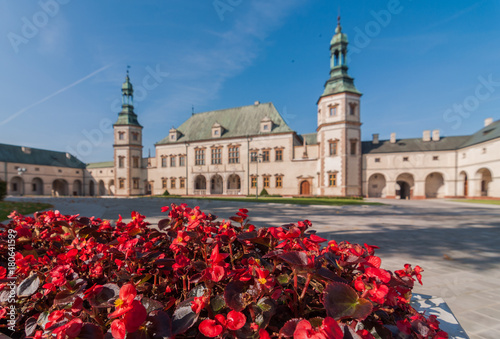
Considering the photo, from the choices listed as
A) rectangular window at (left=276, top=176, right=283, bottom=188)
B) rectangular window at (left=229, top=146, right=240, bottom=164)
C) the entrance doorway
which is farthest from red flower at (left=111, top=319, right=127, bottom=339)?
rectangular window at (left=229, top=146, right=240, bottom=164)

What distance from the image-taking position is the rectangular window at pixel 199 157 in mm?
38281

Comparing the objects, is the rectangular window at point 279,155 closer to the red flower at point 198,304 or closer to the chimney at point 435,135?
the chimney at point 435,135

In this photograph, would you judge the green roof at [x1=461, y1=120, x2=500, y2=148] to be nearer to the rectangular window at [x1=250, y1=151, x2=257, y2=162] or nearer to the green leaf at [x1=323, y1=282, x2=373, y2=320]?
the rectangular window at [x1=250, y1=151, x2=257, y2=162]

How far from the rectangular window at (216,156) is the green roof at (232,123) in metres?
2.28

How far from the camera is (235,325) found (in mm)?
820

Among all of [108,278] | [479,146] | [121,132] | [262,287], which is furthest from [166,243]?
[121,132]

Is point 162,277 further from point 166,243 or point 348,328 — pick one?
point 348,328

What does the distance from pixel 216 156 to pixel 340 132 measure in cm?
1960

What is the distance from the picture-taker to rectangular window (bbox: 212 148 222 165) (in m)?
37.3

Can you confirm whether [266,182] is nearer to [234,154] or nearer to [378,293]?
[234,154]

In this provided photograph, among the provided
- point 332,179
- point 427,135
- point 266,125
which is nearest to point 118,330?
point 332,179

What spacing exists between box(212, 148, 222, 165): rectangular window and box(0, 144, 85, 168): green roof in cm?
3953

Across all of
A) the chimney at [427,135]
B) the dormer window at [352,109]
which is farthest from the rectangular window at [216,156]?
the chimney at [427,135]

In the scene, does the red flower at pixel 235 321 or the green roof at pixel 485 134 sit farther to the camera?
the green roof at pixel 485 134
